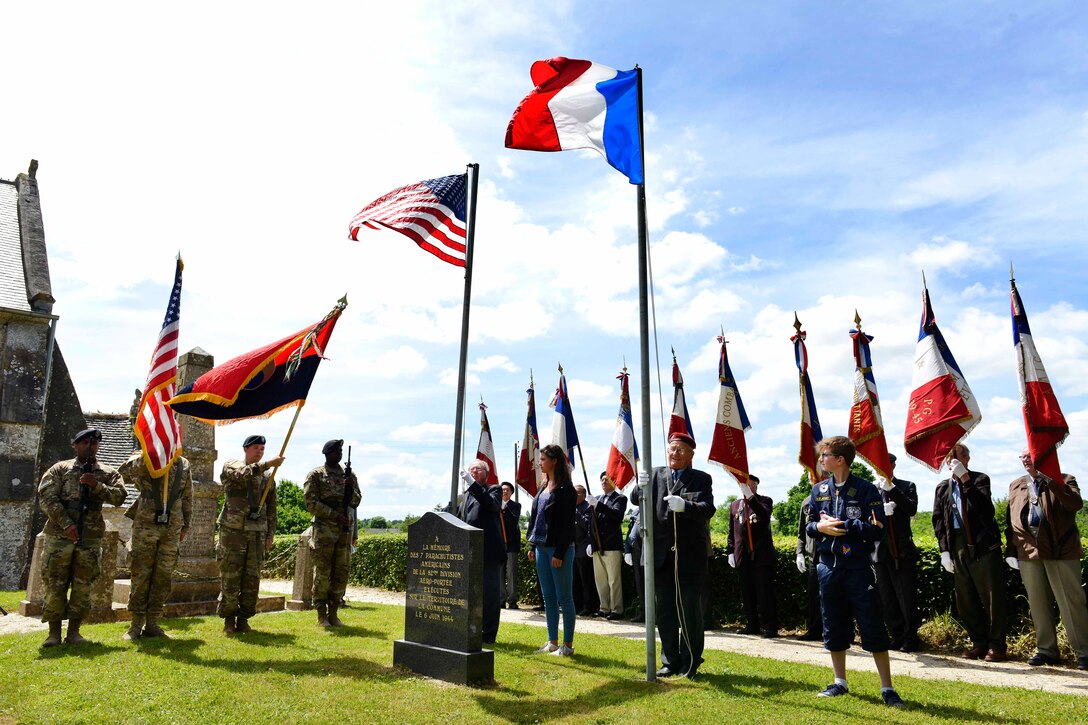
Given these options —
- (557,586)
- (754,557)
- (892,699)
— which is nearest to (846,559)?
(892,699)

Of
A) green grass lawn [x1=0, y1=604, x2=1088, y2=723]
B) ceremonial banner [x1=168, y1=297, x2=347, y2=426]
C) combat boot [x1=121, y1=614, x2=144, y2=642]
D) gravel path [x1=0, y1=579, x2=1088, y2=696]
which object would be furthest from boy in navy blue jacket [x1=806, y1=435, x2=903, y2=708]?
combat boot [x1=121, y1=614, x2=144, y2=642]

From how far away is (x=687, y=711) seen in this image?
19.3ft

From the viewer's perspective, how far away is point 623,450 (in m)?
14.2

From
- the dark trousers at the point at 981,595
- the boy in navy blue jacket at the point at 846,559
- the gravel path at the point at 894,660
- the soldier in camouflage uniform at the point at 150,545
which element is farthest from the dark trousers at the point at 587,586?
the boy in navy blue jacket at the point at 846,559

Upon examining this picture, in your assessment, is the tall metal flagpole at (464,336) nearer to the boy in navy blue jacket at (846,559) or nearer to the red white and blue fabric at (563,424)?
the boy in navy blue jacket at (846,559)

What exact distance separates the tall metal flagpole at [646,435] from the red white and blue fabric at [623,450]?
6.86 meters

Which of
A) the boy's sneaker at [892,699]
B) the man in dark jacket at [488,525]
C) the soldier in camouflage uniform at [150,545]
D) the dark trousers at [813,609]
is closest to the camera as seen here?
the boy's sneaker at [892,699]

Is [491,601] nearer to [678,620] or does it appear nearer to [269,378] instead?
[678,620]

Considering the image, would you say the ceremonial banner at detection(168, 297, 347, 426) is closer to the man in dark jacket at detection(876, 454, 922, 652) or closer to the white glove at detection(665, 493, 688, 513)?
the white glove at detection(665, 493, 688, 513)

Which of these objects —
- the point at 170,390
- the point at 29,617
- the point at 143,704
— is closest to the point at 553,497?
the point at 143,704

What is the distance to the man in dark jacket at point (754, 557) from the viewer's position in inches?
430

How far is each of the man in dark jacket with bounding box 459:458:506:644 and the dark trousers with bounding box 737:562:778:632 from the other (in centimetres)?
406

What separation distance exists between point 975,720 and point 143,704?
664 centimetres

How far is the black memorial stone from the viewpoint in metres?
6.87
